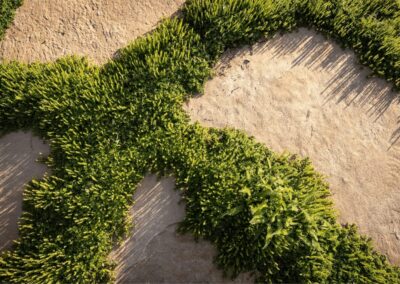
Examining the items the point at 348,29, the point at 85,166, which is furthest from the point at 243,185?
the point at 348,29

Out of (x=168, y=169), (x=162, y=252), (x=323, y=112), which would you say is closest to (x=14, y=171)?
(x=168, y=169)

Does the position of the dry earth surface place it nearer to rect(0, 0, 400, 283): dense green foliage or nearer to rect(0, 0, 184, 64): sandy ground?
rect(0, 0, 184, 64): sandy ground

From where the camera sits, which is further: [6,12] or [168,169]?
[6,12]

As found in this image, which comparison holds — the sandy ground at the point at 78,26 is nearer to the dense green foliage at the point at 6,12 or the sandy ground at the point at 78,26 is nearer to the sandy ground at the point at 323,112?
the dense green foliage at the point at 6,12

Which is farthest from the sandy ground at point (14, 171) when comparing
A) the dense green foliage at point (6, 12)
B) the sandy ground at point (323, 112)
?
the sandy ground at point (323, 112)

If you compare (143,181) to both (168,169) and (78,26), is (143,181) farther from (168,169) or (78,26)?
(78,26)

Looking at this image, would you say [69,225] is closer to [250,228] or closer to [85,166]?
[85,166]

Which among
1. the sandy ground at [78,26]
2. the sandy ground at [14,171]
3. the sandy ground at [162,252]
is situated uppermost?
the sandy ground at [78,26]
